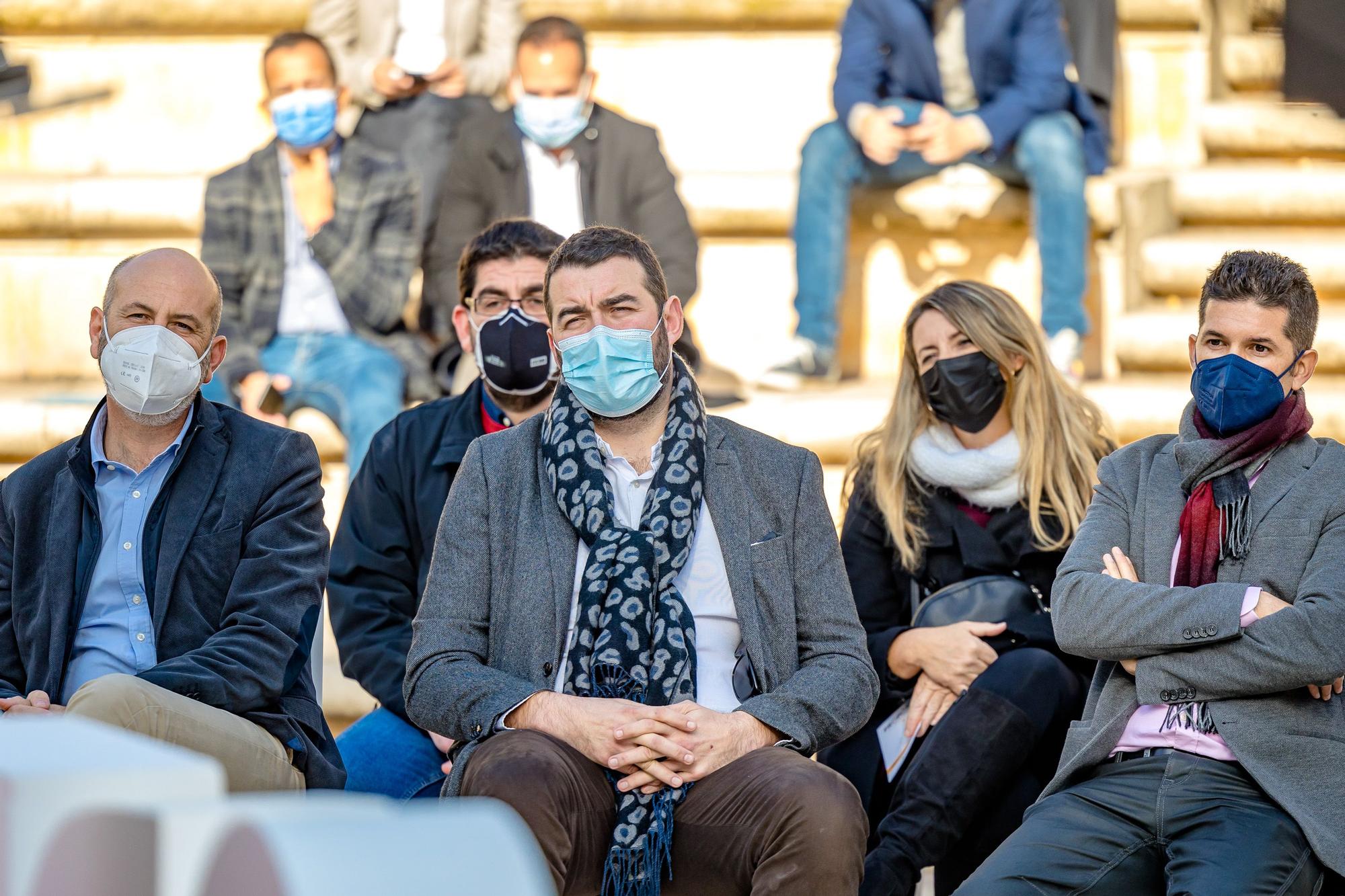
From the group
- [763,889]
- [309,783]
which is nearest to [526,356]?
[309,783]

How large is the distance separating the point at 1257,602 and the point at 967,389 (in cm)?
106

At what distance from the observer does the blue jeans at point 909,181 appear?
556cm

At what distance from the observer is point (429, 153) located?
604cm

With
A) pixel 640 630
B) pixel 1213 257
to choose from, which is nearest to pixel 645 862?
pixel 640 630

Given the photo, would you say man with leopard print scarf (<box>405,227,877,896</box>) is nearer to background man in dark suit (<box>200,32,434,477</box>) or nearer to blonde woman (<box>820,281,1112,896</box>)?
blonde woman (<box>820,281,1112,896</box>)

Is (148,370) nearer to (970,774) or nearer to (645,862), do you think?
(645,862)

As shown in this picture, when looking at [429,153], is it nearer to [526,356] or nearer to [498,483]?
[526,356]

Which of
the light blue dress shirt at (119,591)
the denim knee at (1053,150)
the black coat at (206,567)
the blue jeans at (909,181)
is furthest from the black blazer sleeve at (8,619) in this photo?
the denim knee at (1053,150)

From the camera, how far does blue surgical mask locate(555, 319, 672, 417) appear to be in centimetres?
331

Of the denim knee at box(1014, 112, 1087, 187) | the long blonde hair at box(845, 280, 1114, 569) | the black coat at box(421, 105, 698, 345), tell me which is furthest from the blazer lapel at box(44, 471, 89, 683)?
the denim knee at box(1014, 112, 1087, 187)

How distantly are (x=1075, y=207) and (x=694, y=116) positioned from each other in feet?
6.06

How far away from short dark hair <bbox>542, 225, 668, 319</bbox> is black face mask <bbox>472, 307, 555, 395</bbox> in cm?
52

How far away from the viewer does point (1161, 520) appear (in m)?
3.22

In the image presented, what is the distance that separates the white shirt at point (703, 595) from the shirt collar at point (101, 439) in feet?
2.76
